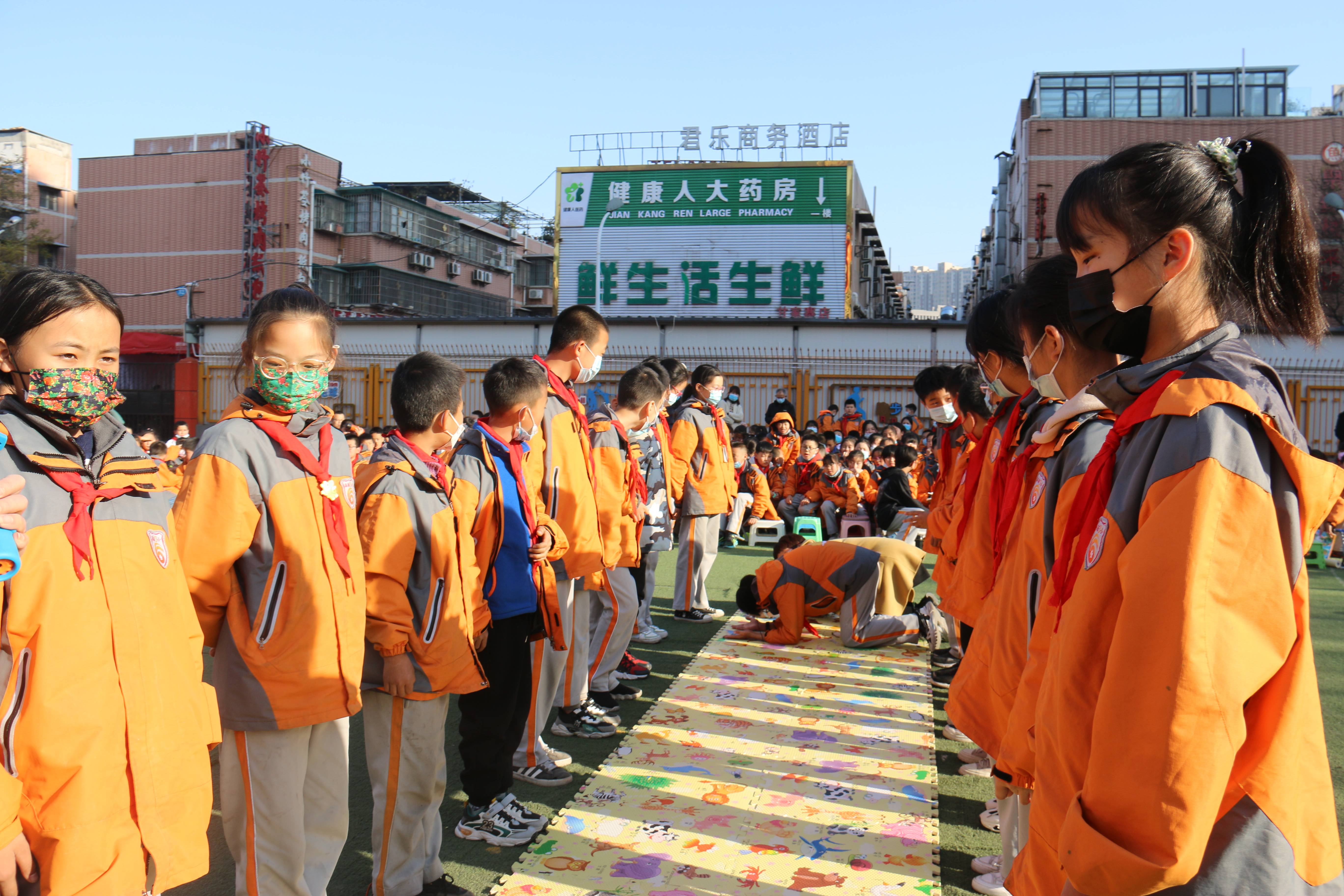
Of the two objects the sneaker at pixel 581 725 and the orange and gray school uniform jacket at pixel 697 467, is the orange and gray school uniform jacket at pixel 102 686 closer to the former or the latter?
the sneaker at pixel 581 725

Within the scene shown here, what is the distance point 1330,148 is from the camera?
26422mm

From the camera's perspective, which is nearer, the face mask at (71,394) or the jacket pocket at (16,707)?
the jacket pocket at (16,707)

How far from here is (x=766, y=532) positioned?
36.7 feet

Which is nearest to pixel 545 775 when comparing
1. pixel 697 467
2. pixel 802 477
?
pixel 697 467

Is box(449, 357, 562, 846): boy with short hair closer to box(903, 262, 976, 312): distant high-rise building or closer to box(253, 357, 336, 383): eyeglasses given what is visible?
box(253, 357, 336, 383): eyeglasses

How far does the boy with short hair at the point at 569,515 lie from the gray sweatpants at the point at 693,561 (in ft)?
7.81

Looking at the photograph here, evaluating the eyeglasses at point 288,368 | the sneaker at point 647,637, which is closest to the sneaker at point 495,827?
the eyeglasses at point 288,368

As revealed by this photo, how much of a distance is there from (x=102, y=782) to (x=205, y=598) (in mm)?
683

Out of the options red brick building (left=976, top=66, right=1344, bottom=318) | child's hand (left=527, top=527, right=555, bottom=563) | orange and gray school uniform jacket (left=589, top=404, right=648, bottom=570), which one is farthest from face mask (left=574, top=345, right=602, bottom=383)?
red brick building (left=976, top=66, right=1344, bottom=318)

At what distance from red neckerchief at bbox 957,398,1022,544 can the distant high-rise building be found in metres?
178

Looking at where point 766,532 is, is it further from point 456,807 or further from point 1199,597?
point 1199,597

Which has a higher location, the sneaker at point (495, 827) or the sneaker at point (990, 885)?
the sneaker at point (495, 827)

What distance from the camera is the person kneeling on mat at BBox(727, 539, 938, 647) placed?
6145mm

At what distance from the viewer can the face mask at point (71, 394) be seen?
5.73 feet
